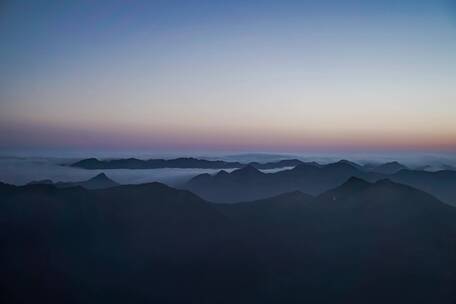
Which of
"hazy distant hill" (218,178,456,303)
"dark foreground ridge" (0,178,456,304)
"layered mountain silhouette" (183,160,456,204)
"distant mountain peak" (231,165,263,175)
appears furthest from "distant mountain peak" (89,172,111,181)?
"hazy distant hill" (218,178,456,303)

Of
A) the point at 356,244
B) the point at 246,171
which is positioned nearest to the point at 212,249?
the point at 356,244

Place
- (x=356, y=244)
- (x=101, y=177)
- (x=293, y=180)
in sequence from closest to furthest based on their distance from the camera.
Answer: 1. (x=356, y=244)
2. (x=101, y=177)
3. (x=293, y=180)

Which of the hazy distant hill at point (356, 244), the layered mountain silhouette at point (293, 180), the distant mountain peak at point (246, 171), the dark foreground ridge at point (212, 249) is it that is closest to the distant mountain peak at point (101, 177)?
the layered mountain silhouette at point (293, 180)

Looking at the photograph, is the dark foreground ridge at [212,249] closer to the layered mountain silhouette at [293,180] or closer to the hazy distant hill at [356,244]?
the hazy distant hill at [356,244]

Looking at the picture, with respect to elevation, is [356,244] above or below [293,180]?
below

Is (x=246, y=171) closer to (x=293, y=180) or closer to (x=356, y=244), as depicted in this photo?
(x=293, y=180)

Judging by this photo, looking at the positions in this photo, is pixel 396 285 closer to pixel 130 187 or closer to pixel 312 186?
pixel 130 187
